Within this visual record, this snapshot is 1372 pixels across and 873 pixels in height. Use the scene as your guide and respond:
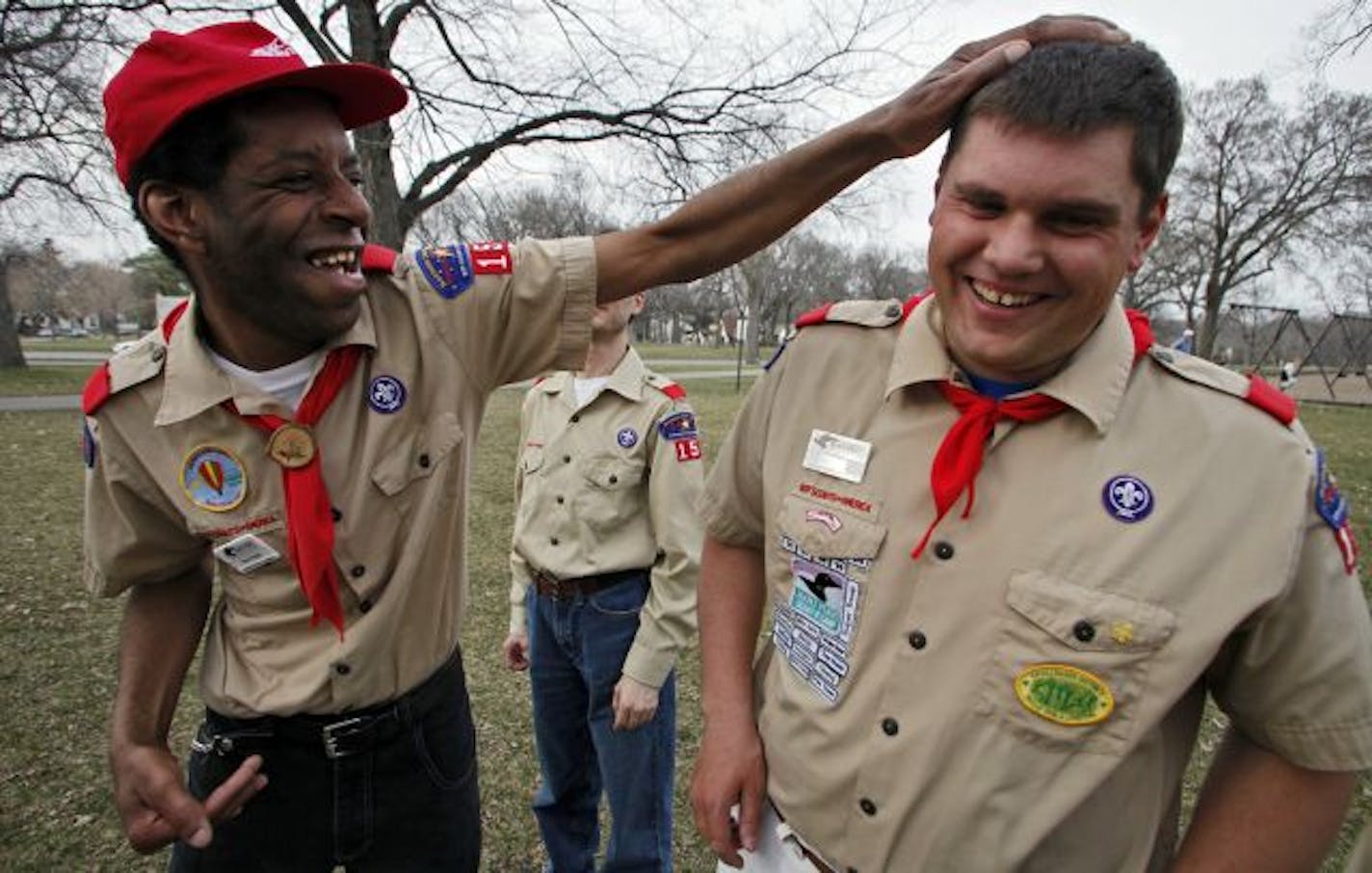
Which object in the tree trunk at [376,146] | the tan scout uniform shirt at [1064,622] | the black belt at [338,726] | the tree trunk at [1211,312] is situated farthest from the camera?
the tree trunk at [1211,312]

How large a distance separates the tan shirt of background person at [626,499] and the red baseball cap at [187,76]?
4.29 feet

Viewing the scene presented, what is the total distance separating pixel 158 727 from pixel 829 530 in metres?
1.66

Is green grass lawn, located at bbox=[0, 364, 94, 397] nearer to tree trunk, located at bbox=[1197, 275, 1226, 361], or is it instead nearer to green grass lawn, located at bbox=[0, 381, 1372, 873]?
green grass lawn, located at bbox=[0, 381, 1372, 873]

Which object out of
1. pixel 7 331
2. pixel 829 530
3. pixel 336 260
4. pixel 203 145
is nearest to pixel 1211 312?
pixel 829 530

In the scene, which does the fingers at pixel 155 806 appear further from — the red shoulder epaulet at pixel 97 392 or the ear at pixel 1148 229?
the ear at pixel 1148 229

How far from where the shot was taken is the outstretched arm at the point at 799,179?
1366 millimetres

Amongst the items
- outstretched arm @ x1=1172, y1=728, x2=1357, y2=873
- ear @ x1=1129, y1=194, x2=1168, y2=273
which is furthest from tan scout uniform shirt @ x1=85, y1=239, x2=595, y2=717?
outstretched arm @ x1=1172, y1=728, x2=1357, y2=873

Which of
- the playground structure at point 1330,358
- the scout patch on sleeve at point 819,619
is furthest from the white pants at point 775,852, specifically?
the playground structure at point 1330,358

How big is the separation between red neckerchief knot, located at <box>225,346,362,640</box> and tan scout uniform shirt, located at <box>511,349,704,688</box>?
108cm

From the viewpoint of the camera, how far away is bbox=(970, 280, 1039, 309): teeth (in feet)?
4.30

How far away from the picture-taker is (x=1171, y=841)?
Result: 1469mm

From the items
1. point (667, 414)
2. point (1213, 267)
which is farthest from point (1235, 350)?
point (667, 414)

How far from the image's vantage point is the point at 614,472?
8.77ft

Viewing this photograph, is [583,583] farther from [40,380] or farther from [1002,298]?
[40,380]
